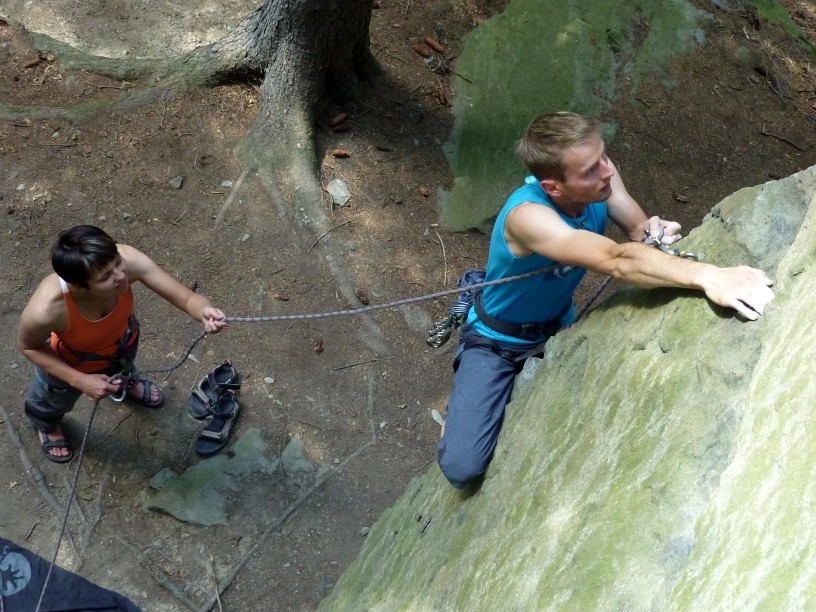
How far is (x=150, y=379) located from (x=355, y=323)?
4.85ft

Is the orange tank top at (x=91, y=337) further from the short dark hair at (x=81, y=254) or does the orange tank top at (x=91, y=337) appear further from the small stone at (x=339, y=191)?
the small stone at (x=339, y=191)

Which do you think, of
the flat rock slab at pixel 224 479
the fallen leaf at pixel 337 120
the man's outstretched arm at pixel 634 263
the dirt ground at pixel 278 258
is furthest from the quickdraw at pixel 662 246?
the fallen leaf at pixel 337 120

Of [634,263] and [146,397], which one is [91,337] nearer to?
[146,397]

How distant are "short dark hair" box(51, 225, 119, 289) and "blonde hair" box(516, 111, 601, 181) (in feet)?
6.16

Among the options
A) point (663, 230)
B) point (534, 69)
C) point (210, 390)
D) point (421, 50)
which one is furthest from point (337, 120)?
point (663, 230)

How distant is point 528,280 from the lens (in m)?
2.81

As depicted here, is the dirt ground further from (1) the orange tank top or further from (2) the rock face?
(2) the rock face

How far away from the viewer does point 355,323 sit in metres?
5.32

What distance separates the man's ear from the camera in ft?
8.41

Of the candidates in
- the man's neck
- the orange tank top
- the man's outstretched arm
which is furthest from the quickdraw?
the orange tank top

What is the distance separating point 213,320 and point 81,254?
67 centimetres

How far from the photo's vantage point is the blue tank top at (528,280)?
270cm

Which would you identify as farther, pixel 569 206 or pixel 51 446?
pixel 51 446

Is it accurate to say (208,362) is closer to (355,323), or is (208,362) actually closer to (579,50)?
(355,323)
